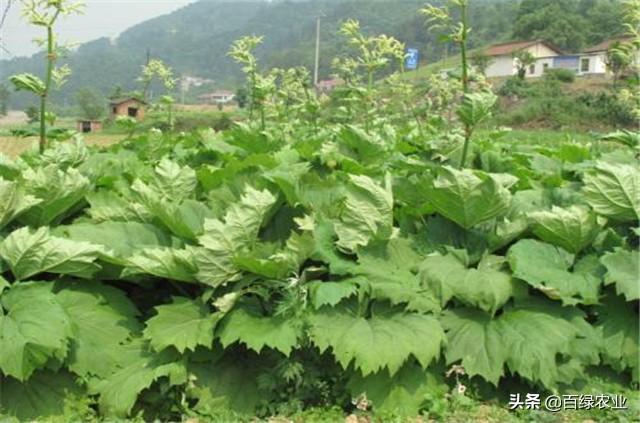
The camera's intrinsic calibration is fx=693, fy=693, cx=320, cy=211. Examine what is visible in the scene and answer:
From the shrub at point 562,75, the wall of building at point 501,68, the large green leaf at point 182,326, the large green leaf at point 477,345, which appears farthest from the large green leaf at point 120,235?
the wall of building at point 501,68

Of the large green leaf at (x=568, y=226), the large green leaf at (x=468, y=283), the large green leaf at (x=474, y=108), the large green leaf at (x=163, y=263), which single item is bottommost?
the large green leaf at (x=468, y=283)

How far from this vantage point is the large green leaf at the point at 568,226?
376 cm

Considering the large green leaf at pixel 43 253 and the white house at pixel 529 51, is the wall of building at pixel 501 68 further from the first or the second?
the large green leaf at pixel 43 253

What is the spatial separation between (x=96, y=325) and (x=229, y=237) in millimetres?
828

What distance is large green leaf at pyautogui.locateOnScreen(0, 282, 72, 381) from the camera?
10.5 ft

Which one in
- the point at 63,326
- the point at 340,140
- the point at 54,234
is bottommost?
the point at 63,326

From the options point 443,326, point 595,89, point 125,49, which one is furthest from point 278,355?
point 125,49

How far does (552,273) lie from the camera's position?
3.67 meters

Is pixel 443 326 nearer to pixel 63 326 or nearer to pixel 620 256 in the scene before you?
pixel 620 256

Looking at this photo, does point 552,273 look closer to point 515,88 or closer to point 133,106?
point 133,106

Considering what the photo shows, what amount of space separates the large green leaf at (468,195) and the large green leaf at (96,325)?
181 cm

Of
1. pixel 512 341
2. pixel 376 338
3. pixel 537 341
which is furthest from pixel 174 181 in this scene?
pixel 537 341

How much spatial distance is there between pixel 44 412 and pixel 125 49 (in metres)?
137

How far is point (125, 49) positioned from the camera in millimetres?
132000
